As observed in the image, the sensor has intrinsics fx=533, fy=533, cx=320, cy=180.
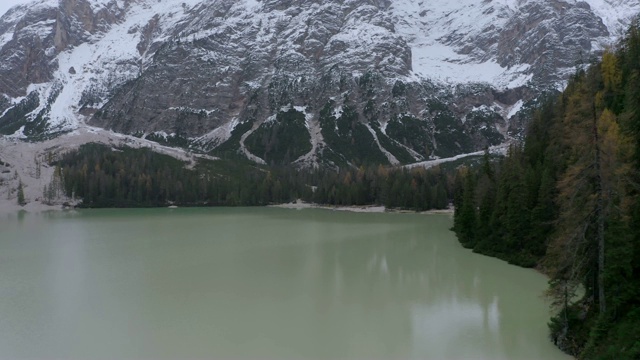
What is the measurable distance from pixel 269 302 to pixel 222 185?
12805cm

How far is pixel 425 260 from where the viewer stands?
48.3 metres

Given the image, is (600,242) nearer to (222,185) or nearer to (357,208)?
(357,208)

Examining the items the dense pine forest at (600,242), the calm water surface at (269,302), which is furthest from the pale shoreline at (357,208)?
the dense pine forest at (600,242)

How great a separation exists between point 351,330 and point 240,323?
18.8 feet

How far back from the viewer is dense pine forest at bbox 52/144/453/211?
125 m

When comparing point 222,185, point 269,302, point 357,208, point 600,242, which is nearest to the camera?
point 600,242

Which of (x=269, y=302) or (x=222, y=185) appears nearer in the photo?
(x=269, y=302)

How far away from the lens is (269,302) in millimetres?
31812

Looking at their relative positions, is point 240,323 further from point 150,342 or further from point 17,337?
point 17,337

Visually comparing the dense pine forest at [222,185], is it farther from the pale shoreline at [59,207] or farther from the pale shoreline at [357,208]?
the pale shoreline at [59,207]

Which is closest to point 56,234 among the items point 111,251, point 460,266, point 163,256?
point 111,251

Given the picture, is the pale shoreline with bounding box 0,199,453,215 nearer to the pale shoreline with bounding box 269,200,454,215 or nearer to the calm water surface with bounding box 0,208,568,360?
the pale shoreline with bounding box 269,200,454,215

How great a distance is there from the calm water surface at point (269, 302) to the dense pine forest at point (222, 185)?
63.4m

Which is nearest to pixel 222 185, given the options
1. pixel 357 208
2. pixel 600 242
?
pixel 357 208
